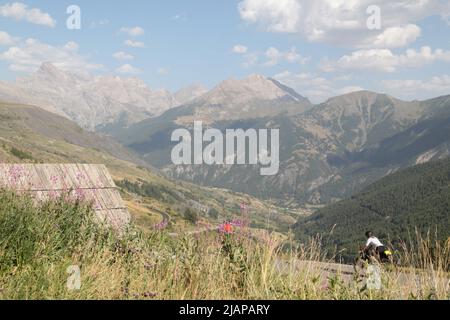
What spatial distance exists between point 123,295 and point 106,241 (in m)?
2.99

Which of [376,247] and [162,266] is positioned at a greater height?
[162,266]

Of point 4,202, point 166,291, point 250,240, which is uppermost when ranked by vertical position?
point 4,202

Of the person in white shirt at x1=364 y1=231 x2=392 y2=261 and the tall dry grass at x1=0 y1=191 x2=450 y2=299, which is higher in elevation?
the tall dry grass at x1=0 y1=191 x2=450 y2=299

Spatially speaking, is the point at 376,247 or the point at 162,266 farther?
the point at 376,247

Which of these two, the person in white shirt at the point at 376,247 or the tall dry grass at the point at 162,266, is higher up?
the tall dry grass at the point at 162,266

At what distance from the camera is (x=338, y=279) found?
6.41 metres

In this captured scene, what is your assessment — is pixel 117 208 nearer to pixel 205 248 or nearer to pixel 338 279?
pixel 205 248

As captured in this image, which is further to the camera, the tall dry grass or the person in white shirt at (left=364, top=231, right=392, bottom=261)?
the person in white shirt at (left=364, top=231, right=392, bottom=261)

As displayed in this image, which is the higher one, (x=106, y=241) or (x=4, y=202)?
(x=4, y=202)

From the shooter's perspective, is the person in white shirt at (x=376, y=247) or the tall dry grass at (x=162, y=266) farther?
the person in white shirt at (x=376, y=247)

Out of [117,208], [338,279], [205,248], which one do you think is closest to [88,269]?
[205,248]
